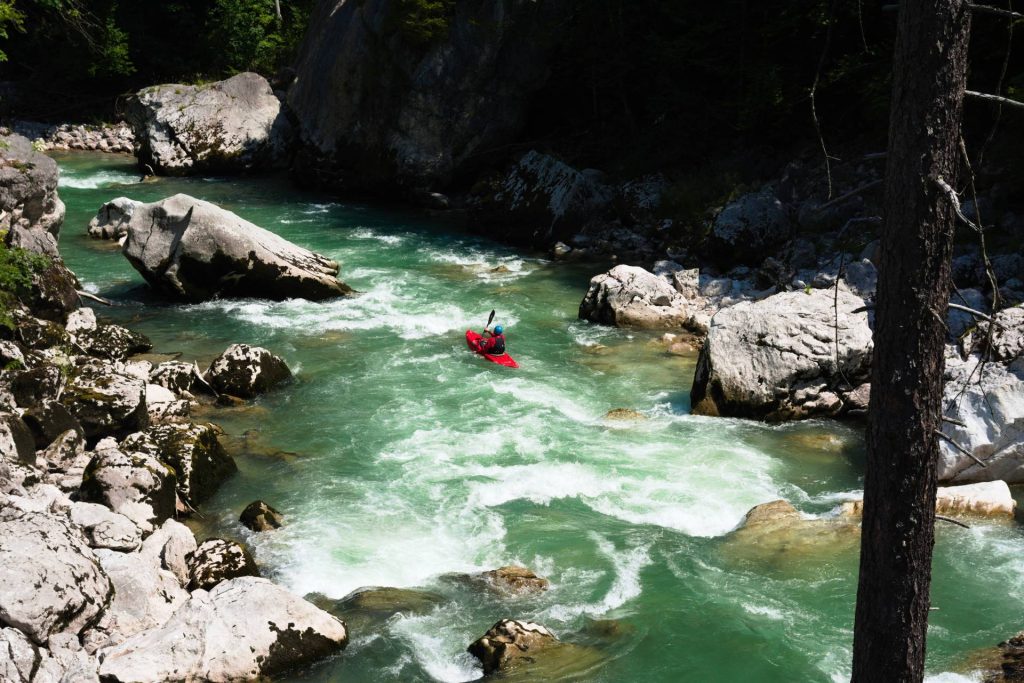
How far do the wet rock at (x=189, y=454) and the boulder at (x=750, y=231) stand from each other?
10466mm

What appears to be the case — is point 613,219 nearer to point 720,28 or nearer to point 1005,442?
point 720,28

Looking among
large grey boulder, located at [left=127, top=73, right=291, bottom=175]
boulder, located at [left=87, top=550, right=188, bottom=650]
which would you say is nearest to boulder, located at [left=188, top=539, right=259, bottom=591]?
boulder, located at [left=87, top=550, right=188, bottom=650]

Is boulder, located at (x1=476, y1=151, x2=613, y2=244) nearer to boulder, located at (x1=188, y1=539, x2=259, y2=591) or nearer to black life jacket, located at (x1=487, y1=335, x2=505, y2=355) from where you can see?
black life jacket, located at (x1=487, y1=335, x2=505, y2=355)

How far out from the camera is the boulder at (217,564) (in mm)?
9039

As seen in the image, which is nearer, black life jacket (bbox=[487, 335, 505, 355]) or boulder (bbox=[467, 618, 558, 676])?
boulder (bbox=[467, 618, 558, 676])

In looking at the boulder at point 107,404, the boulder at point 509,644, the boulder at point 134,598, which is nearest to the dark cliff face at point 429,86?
the boulder at point 107,404

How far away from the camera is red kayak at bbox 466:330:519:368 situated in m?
15.2

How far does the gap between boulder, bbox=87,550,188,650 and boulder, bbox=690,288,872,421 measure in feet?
23.7

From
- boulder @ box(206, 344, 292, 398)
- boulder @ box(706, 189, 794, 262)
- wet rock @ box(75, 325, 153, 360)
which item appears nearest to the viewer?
boulder @ box(206, 344, 292, 398)

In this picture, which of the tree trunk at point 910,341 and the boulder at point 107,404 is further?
the boulder at point 107,404

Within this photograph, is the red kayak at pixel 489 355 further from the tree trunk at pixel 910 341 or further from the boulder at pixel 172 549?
the tree trunk at pixel 910 341

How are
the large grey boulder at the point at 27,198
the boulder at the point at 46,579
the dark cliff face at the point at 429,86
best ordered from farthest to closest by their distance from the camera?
the dark cliff face at the point at 429,86
the large grey boulder at the point at 27,198
the boulder at the point at 46,579

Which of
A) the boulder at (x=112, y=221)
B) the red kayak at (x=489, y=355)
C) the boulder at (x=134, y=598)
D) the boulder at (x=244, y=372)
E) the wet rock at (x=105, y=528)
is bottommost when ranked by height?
the boulder at (x=134, y=598)

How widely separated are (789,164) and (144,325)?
13157mm
